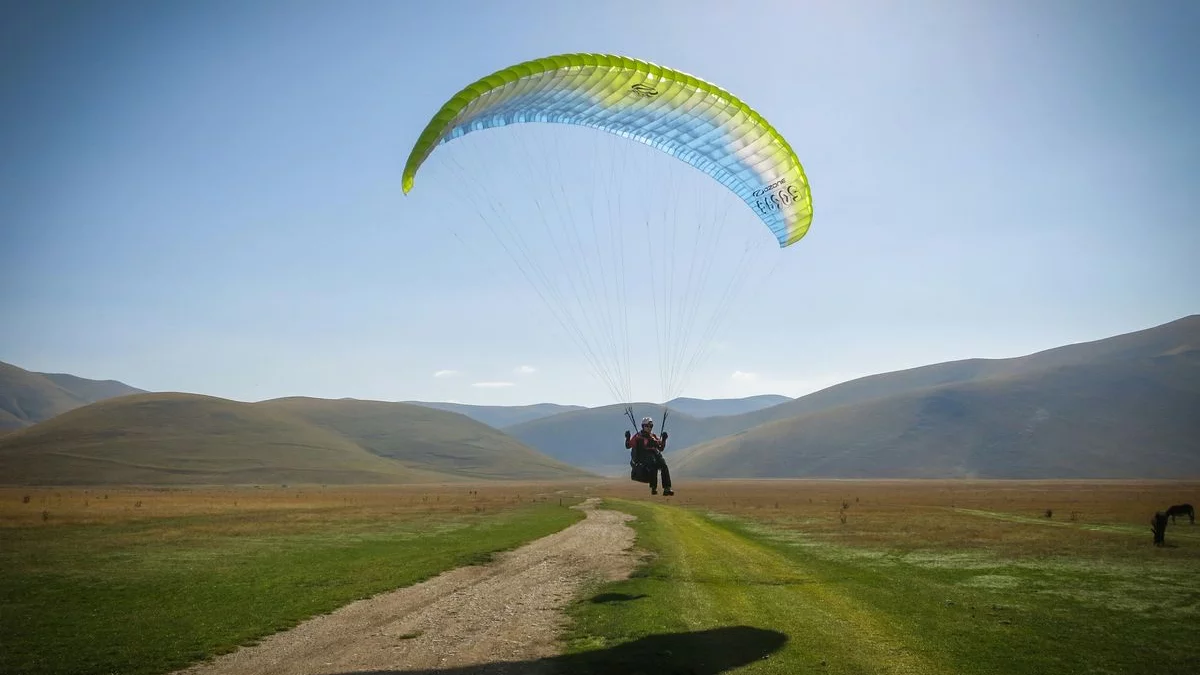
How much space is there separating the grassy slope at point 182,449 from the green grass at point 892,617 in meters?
134

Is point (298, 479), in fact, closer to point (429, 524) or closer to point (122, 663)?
point (429, 524)

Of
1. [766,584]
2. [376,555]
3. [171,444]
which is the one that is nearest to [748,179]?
[766,584]

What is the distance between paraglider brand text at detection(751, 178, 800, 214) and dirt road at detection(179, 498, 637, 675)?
10528 mm

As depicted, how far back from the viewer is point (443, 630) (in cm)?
1277

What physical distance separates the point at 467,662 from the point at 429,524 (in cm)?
2706

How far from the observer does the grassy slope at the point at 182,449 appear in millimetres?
→ 127125

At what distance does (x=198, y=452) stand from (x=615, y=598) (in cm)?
15553

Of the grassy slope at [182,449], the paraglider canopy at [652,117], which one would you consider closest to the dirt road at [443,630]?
the paraglider canopy at [652,117]

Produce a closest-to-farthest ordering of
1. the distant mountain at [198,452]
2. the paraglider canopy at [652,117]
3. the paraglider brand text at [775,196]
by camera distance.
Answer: the paraglider canopy at [652,117] < the paraglider brand text at [775,196] < the distant mountain at [198,452]

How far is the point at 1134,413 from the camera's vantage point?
198 meters

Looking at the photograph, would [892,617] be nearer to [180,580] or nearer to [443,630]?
[443,630]

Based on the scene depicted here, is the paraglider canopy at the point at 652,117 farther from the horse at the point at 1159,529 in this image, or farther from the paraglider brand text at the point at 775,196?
the horse at the point at 1159,529

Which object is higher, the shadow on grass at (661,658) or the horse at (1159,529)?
the horse at (1159,529)

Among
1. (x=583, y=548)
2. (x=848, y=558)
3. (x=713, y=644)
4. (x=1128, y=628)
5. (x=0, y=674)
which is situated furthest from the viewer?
(x=583, y=548)
